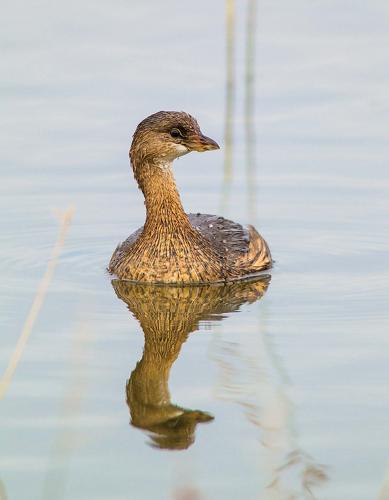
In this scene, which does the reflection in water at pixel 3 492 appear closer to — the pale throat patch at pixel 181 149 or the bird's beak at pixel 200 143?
the bird's beak at pixel 200 143

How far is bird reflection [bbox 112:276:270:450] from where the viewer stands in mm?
8780

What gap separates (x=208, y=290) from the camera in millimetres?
12258

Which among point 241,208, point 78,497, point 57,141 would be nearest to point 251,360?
point 78,497

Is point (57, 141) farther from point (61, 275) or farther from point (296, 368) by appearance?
point (296, 368)

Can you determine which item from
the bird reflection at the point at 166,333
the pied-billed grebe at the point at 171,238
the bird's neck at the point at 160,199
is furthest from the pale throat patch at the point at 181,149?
the bird reflection at the point at 166,333

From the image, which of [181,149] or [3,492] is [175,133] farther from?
[3,492]

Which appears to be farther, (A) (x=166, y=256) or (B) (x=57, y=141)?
(B) (x=57, y=141)

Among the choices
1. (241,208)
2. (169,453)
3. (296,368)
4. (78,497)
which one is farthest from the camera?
(241,208)

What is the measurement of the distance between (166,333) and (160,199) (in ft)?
7.17

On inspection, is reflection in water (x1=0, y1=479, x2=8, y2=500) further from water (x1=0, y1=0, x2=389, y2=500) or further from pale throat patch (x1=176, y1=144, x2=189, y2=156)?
pale throat patch (x1=176, y1=144, x2=189, y2=156)

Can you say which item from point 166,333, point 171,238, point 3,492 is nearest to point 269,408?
point 3,492

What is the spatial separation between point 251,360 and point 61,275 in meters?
3.05

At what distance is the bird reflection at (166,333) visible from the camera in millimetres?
8780

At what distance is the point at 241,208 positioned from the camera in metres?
14.1
